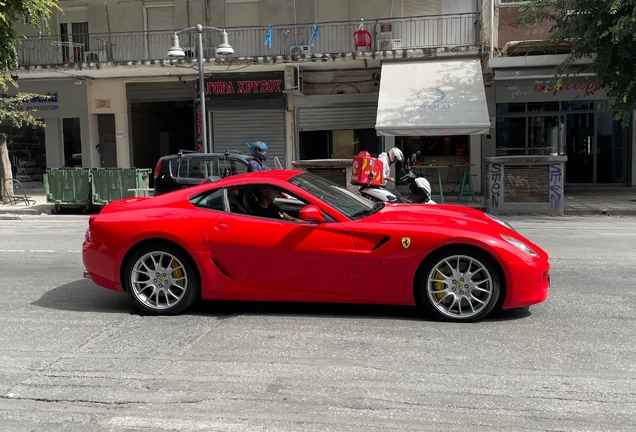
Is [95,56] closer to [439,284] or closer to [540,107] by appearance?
[540,107]

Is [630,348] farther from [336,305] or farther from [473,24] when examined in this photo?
[473,24]

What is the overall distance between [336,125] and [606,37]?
928 centimetres

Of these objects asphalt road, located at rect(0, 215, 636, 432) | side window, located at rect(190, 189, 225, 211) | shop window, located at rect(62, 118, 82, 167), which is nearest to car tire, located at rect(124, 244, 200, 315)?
asphalt road, located at rect(0, 215, 636, 432)

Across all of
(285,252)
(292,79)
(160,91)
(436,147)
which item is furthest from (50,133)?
→ (285,252)

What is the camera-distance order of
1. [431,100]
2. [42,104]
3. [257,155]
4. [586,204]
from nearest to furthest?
[257,155] → [586,204] → [431,100] → [42,104]

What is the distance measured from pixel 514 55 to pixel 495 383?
56.2 ft

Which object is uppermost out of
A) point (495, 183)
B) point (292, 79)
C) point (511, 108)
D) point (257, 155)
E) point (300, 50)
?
point (300, 50)

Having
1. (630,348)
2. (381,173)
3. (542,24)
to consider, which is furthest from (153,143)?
(630,348)

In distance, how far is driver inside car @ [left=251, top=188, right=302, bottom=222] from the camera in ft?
19.3

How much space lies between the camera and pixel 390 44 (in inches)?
797

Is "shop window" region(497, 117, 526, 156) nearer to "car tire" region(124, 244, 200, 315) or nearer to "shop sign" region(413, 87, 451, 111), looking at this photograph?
"shop sign" region(413, 87, 451, 111)

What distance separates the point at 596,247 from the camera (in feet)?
32.0

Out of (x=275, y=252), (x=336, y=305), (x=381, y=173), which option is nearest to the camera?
(x=275, y=252)

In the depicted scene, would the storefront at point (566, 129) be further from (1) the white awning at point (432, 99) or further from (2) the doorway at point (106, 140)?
(2) the doorway at point (106, 140)
